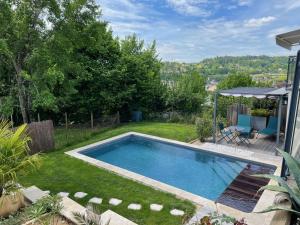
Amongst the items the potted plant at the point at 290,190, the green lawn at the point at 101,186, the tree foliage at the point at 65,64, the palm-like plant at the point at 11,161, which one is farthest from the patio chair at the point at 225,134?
the palm-like plant at the point at 11,161

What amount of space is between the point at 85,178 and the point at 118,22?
517 inches

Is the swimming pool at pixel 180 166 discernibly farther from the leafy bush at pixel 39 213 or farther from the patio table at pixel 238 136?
the leafy bush at pixel 39 213

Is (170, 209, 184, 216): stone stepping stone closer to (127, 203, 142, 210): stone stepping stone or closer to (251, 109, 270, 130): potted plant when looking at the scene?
(127, 203, 142, 210): stone stepping stone

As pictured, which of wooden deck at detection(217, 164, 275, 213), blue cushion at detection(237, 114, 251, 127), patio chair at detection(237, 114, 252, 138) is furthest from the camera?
blue cushion at detection(237, 114, 251, 127)

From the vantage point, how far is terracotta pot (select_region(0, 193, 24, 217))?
190 inches

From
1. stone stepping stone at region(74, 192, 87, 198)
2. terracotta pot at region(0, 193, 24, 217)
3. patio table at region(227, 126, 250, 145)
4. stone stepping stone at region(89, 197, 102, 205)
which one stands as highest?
patio table at region(227, 126, 250, 145)

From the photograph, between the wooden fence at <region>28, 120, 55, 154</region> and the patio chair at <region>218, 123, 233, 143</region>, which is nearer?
the wooden fence at <region>28, 120, 55, 154</region>

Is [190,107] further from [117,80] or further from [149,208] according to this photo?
[149,208]

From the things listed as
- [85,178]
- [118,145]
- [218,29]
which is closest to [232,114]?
[118,145]

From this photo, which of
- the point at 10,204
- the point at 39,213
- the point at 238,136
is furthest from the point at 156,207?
the point at 238,136

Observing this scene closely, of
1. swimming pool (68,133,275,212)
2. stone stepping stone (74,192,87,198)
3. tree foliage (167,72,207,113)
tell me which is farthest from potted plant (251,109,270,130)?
stone stepping stone (74,192,87,198)

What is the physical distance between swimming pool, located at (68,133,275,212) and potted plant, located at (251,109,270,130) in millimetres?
4128

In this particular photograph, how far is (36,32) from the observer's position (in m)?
11.3

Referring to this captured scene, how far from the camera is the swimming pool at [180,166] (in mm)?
7018
